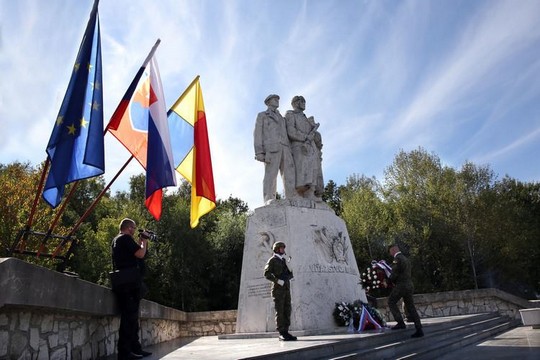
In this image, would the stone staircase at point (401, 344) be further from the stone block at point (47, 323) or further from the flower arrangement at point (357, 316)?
the stone block at point (47, 323)

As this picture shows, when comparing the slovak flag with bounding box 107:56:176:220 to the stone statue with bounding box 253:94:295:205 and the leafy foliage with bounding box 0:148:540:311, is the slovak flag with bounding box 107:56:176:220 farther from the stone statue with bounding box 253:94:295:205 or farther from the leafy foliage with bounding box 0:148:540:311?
the leafy foliage with bounding box 0:148:540:311

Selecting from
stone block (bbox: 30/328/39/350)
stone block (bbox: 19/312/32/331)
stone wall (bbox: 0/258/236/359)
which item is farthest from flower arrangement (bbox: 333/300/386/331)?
stone block (bbox: 19/312/32/331)

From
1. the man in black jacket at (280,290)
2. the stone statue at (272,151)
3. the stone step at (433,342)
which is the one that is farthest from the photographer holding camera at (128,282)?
the stone statue at (272,151)

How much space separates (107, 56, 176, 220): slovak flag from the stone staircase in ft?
11.0

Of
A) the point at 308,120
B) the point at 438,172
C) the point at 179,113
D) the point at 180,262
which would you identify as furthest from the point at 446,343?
the point at 438,172

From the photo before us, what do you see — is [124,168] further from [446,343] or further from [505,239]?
[505,239]

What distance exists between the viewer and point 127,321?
489cm

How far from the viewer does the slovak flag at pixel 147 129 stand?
6695mm

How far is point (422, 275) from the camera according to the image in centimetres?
2953

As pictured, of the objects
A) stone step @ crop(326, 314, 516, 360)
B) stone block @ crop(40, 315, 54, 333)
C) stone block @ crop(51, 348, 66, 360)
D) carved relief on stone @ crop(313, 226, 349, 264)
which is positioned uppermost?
carved relief on stone @ crop(313, 226, 349, 264)

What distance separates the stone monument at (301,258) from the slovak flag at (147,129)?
9.06 feet

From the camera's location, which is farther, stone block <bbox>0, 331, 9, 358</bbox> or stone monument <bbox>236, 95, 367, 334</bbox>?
stone monument <bbox>236, 95, 367, 334</bbox>

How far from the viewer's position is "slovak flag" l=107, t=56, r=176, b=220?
22.0 feet

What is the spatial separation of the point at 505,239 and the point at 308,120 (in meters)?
24.6
